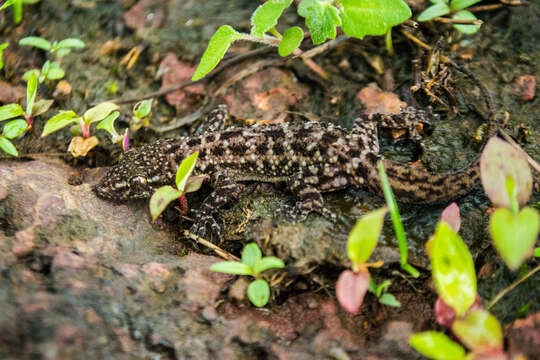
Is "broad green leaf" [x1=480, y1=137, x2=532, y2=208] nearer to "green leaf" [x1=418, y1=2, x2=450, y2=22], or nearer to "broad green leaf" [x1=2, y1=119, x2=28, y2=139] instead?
"green leaf" [x1=418, y1=2, x2=450, y2=22]

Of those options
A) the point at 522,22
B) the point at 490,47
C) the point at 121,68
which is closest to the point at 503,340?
the point at 490,47

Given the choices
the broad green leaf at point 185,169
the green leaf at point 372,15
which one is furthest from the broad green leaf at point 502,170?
the broad green leaf at point 185,169

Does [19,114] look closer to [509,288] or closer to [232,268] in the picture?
[232,268]

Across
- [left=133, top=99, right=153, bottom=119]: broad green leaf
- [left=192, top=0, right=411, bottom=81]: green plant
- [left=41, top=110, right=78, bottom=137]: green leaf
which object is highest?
[left=192, top=0, right=411, bottom=81]: green plant

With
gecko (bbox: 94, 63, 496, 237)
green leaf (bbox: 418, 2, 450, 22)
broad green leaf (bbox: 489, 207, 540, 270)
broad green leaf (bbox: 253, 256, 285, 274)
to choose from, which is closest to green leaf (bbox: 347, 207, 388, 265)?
broad green leaf (bbox: 253, 256, 285, 274)

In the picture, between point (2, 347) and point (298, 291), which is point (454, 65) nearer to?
point (298, 291)

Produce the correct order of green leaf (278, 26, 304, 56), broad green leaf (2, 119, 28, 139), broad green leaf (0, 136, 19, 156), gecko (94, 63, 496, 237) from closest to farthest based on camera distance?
gecko (94, 63, 496, 237) < green leaf (278, 26, 304, 56) < broad green leaf (0, 136, 19, 156) < broad green leaf (2, 119, 28, 139)
